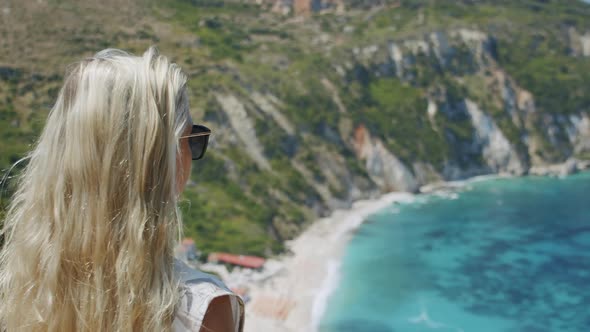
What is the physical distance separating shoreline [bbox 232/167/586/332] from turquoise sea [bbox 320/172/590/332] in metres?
0.75

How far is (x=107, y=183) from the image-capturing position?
1.99 metres

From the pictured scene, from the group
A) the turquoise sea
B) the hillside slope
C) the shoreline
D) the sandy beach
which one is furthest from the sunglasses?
the hillside slope

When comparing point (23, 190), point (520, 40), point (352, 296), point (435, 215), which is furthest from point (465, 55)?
point (23, 190)

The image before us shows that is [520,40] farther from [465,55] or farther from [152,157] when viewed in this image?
[152,157]

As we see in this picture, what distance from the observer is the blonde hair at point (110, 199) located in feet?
6.49

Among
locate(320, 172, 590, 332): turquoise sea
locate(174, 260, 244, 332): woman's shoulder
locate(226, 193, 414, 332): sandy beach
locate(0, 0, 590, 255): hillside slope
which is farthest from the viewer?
locate(0, 0, 590, 255): hillside slope

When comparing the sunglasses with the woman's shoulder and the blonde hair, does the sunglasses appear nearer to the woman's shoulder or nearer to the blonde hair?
the blonde hair

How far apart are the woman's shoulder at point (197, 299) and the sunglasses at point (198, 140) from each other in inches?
18.9

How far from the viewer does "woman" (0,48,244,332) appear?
1973mm

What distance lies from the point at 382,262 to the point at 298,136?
626 inches

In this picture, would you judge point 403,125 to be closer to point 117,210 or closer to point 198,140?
point 198,140

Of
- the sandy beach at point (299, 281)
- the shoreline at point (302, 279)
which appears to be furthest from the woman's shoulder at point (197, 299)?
the sandy beach at point (299, 281)

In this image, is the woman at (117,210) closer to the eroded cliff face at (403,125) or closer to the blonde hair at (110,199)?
the blonde hair at (110,199)

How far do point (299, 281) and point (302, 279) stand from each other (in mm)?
386
